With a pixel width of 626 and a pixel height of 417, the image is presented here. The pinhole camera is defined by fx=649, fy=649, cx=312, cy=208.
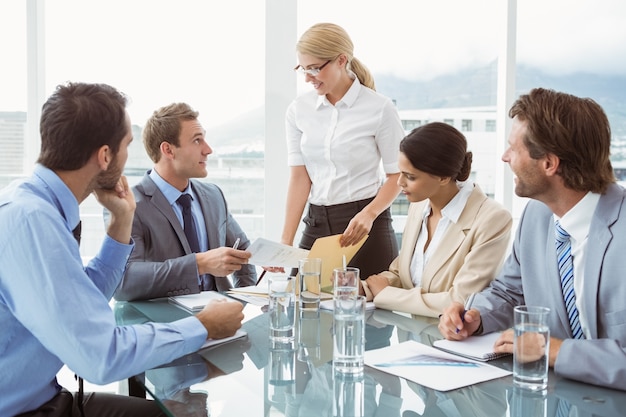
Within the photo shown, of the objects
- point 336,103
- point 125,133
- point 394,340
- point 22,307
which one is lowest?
point 394,340

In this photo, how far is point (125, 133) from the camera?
166 cm

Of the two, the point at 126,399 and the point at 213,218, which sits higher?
the point at 213,218

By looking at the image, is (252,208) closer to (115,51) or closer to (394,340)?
(115,51)

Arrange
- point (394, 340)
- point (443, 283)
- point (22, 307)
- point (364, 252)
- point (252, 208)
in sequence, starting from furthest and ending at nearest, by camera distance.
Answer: point (252, 208) → point (364, 252) → point (443, 283) → point (394, 340) → point (22, 307)

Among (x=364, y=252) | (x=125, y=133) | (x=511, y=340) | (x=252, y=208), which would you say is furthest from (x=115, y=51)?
(x=511, y=340)

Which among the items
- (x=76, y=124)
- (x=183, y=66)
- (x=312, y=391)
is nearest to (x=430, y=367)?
(x=312, y=391)

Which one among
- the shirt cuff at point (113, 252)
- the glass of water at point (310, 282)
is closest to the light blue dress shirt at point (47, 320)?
the shirt cuff at point (113, 252)

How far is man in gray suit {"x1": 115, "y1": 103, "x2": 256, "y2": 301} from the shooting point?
7.58ft

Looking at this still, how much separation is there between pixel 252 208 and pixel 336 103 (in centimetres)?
172

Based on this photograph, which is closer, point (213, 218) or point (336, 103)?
point (213, 218)

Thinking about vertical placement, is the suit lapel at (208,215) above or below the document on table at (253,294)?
above

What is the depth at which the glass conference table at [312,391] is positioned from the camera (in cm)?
129

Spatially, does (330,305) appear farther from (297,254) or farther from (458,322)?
(458,322)

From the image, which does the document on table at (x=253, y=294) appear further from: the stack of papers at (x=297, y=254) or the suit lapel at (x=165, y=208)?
the suit lapel at (x=165, y=208)
